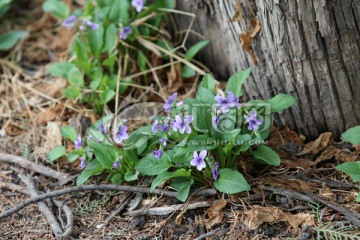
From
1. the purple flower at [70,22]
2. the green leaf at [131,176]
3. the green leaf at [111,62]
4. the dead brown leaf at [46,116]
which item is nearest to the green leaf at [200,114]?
the green leaf at [131,176]

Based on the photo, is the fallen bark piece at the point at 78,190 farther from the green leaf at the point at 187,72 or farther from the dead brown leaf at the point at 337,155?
the green leaf at the point at 187,72

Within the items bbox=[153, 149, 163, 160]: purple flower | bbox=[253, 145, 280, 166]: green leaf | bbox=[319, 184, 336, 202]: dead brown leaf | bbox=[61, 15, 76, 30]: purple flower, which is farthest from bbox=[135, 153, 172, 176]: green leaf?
bbox=[61, 15, 76, 30]: purple flower

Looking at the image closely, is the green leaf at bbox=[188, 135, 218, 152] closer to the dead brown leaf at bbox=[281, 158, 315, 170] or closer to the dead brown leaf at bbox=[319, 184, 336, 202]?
the dead brown leaf at bbox=[281, 158, 315, 170]

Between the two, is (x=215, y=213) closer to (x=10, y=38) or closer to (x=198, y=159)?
(x=198, y=159)

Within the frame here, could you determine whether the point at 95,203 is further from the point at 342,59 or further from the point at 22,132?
the point at 342,59

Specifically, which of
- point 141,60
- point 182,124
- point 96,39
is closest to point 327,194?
point 182,124
